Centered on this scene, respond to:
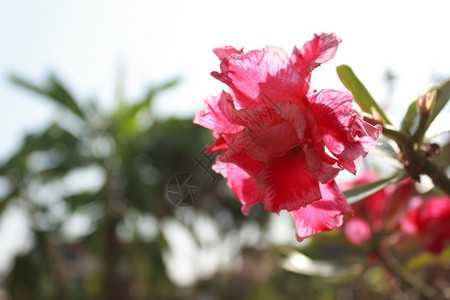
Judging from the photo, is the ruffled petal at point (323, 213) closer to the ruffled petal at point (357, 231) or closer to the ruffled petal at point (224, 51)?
the ruffled petal at point (224, 51)

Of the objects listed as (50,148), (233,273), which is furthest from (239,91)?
(233,273)

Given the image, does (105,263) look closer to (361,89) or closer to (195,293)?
(361,89)

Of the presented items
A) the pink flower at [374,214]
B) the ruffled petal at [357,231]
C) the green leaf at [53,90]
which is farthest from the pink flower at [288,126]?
the green leaf at [53,90]

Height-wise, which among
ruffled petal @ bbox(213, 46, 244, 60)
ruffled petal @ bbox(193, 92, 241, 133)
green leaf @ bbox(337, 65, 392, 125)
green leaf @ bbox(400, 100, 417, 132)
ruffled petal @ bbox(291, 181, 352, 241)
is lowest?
ruffled petal @ bbox(291, 181, 352, 241)

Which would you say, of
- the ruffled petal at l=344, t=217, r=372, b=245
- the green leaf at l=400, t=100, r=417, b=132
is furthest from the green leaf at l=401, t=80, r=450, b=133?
the ruffled petal at l=344, t=217, r=372, b=245

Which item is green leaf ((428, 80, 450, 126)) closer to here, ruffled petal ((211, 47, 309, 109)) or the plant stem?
the plant stem

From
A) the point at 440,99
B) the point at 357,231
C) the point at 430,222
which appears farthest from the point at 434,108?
the point at 357,231

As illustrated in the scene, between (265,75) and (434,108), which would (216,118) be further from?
(434,108)

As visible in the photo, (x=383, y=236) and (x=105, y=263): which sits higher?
(x=383, y=236)
